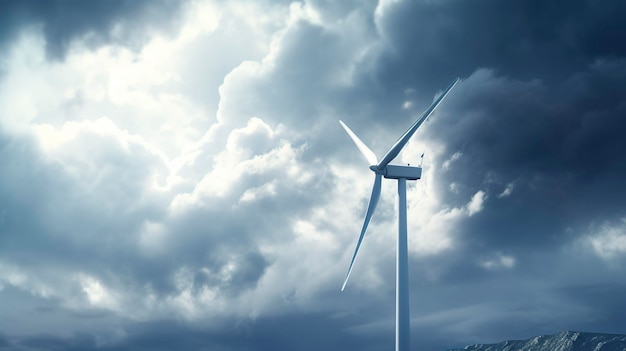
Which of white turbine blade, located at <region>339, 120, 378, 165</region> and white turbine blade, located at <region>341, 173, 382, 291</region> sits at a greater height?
white turbine blade, located at <region>339, 120, 378, 165</region>

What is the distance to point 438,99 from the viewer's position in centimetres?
8756

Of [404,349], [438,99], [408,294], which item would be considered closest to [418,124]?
[438,99]

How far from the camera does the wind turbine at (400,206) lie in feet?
256

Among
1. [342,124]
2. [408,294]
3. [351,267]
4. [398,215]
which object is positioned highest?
[342,124]

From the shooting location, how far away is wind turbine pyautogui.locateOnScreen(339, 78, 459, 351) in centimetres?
7806

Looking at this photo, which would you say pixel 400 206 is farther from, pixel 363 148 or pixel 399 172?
pixel 363 148

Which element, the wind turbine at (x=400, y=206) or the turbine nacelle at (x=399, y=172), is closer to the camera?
the wind turbine at (x=400, y=206)

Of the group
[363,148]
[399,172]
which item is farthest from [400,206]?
[363,148]

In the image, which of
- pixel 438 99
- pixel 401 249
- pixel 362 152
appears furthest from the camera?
pixel 362 152

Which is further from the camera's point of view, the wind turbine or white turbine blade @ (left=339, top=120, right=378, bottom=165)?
white turbine blade @ (left=339, top=120, right=378, bottom=165)

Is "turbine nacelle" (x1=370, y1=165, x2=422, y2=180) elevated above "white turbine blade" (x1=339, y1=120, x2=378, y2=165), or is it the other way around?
"white turbine blade" (x1=339, y1=120, x2=378, y2=165)

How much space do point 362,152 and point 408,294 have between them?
30.1 metres

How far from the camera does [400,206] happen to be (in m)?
86.6

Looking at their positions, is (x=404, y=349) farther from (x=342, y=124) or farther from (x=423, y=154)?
(x=342, y=124)
